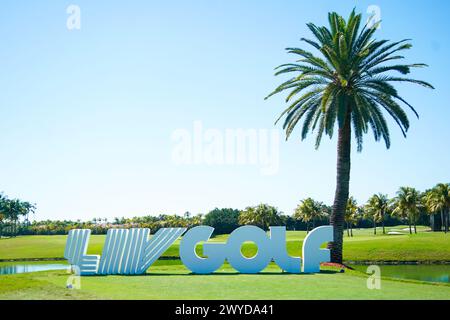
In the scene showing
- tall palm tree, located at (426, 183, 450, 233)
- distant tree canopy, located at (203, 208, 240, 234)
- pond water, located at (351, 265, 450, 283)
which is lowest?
pond water, located at (351, 265, 450, 283)

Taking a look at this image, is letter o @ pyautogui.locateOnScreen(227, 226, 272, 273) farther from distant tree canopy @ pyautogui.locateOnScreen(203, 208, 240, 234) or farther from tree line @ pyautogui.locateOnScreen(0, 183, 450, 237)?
distant tree canopy @ pyautogui.locateOnScreen(203, 208, 240, 234)

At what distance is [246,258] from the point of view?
93.6ft

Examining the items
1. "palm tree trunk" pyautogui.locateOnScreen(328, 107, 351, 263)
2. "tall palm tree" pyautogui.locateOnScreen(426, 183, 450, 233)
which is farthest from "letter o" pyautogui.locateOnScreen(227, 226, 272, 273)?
"tall palm tree" pyautogui.locateOnScreen(426, 183, 450, 233)

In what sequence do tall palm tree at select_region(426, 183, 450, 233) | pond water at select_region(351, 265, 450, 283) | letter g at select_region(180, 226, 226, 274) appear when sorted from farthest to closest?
1. tall palm tree at select_region(426, 183, 450, 233)
2. pond water at select_region(351, 265, 450, 283)
3. letter g at select_region(180, 226, 226, 274)

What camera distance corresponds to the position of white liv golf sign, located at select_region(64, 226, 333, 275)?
28.4 m

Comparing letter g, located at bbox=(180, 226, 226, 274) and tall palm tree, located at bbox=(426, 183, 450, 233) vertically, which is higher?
tall palm tree, located at bbox=(426, 183, 450, 233)

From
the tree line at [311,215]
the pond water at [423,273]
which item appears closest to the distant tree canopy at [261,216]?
the tree line at [311,215]

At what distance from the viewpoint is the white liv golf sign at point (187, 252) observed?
2844 centimetres

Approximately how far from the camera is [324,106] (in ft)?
113

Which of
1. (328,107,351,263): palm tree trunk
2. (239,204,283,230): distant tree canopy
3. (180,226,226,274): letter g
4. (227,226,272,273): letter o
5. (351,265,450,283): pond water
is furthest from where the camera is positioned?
(239,204,283,230): distant tree canopy

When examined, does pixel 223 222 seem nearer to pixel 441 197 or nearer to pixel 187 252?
pixel 441 197

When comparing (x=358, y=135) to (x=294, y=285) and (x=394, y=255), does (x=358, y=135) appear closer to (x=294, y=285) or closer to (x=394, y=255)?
(x=294, y=285)

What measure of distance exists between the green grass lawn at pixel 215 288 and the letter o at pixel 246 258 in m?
Result: 0.63

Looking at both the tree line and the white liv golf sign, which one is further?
the tree line
